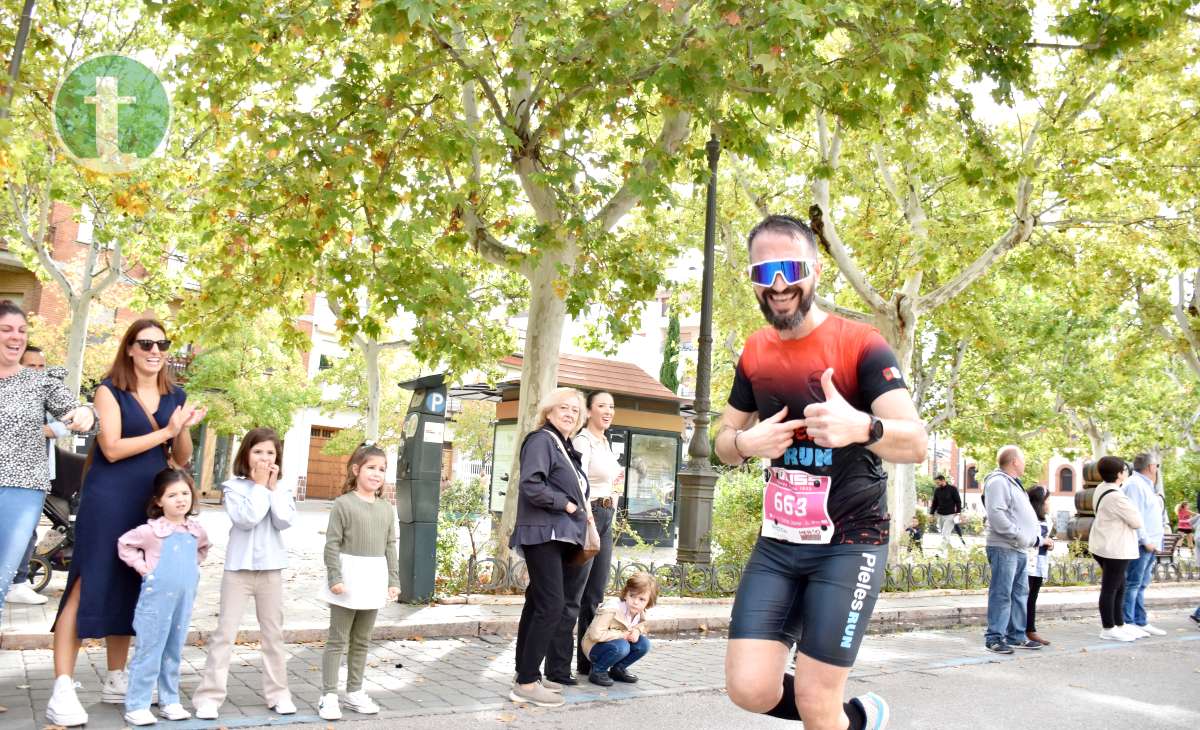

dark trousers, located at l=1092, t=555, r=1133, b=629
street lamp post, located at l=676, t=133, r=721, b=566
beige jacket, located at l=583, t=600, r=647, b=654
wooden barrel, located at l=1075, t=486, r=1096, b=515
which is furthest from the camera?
wooden barrel, located at l=1075, t=486, r=1096, b=515

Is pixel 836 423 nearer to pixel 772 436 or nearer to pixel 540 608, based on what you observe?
pixel 772 436

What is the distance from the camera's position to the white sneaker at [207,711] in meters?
5.46

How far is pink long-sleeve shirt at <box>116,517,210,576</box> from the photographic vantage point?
17.2 ft

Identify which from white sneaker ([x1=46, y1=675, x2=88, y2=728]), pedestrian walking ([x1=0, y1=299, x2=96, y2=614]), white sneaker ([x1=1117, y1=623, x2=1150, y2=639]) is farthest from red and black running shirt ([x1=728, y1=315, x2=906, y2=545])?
white sneaker ([x1=1117, y1=623, x2=1150, y2=639])

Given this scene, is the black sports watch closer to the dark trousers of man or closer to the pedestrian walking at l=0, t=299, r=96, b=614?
the dark trousers of man

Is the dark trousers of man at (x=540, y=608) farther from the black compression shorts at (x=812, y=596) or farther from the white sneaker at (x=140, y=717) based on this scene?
the black compression shorts at (x=812, y=596)

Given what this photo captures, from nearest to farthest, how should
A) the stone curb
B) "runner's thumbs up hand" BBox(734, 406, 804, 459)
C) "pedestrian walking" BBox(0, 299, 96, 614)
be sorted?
1. "runner's thumbs up hand" BBox(734, 406, 804, 459)
2. "pedestrian walking" BBox(0, 299, 96, 614)
3. the stone curb

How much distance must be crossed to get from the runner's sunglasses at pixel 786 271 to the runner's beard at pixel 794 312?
0.03m

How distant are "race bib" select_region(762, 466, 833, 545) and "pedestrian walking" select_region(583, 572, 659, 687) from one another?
3.43 metres

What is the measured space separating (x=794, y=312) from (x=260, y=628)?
372 cm

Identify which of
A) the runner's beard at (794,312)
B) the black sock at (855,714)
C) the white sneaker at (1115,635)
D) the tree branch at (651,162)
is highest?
the tree branch at (651,162)

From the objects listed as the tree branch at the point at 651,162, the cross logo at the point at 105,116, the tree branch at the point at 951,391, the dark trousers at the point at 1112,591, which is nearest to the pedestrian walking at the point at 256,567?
the cross logo at the point at 105,116

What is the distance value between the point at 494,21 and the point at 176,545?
5.69 metres

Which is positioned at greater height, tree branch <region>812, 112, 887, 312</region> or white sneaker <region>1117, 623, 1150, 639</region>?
tree branch <region>812, 112, 887, 312</region>
